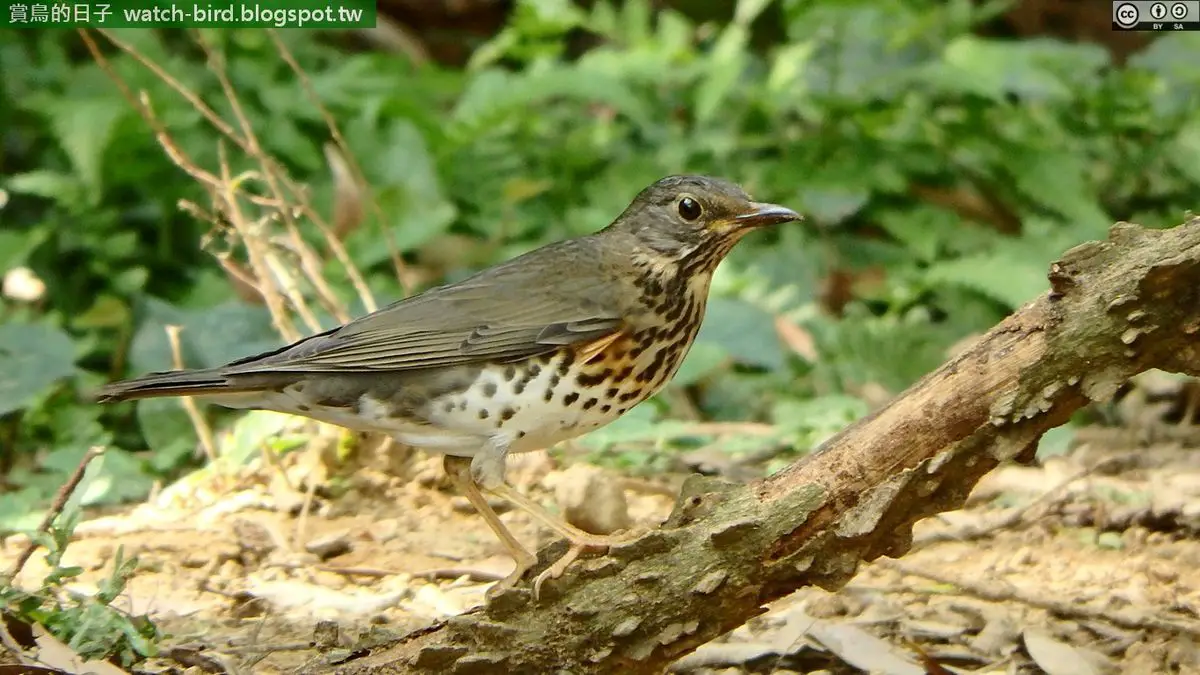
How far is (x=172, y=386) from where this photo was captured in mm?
3465

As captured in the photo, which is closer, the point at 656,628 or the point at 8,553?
the point at 656,628

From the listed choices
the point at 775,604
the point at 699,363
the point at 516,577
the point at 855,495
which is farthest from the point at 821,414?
the point at 855,495

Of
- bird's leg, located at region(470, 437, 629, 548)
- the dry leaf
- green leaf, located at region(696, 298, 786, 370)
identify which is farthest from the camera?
green leaf, located at region(696, 298, 786, 370)

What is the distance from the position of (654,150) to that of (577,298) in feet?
14.0

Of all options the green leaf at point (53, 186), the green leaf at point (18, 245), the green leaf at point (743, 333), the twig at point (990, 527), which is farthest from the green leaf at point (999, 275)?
the green leaf at point (18, 245)

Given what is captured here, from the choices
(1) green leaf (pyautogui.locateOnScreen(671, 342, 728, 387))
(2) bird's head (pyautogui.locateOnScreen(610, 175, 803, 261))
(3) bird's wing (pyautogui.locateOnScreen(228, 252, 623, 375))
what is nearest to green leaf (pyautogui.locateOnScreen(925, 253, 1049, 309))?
(1) green leaf (pyautogui.locateOnScreen(671, 342, 728, 387))

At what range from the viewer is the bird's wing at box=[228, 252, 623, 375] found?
364 centimetres

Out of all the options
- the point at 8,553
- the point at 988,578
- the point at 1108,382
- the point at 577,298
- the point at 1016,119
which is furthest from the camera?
the point at 1016,119

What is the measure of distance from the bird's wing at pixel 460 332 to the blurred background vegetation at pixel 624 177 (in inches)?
62.6

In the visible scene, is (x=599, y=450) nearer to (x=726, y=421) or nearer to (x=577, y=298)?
(x=726, y=421)

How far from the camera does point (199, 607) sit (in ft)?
12.6

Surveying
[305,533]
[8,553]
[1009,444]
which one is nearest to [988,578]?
[1009,444]

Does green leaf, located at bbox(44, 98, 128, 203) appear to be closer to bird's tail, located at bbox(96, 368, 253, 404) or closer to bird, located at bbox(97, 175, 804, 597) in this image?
bird, located at bbox(97, 175, 804, 597)

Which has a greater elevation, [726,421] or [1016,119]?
[1016,119]
